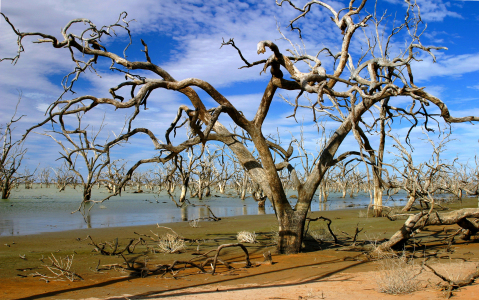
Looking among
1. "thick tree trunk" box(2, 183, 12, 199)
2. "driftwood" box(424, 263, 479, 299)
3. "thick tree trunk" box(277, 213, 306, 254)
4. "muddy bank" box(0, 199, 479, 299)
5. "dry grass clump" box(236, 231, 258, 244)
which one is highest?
"thick tree trunk" box(2, 183, 12, 199)

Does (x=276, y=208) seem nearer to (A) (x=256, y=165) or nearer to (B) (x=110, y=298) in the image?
(A) (x=256, y=165)

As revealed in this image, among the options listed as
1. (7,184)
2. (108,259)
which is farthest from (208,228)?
(7,184)

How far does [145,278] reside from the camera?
6.21m

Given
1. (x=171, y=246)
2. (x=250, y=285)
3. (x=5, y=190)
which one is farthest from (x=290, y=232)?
(x=5, y=190)

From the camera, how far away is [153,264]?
7.18m

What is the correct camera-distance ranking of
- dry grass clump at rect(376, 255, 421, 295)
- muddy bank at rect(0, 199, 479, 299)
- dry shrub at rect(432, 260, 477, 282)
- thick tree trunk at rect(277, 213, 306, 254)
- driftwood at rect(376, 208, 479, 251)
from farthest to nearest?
1. thick tree trunk at rect(277, 213, 306, 254)
2. driftwood at rect(376, 208, 479, 251)
3. muddy bank at rect(0, 199, 479, 299)
4. dry shrub at rect(432, 260, 477, 282)
5. dry grass clump at rect(376, 255, 421, 295)

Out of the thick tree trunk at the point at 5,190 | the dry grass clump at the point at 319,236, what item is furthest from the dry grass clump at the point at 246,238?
the thick tree trunk at the point at 5,190

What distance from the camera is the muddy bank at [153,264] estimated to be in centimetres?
557

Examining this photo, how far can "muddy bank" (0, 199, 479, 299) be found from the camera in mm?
5574

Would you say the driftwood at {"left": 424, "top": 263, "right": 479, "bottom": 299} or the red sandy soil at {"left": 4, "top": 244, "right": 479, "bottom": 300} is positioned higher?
the driftwood at {"left": 424, "top": 263, "right": 479, "bottom": 299}

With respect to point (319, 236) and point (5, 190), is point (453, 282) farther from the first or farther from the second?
point (5, 190)

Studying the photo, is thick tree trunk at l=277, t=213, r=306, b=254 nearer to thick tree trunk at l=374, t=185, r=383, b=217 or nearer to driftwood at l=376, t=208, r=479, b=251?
driftwood at l=376, t=208, r=479, b=251

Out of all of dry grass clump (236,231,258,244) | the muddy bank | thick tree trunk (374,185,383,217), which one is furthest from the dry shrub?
thick tree trunk (374,185,383,217)

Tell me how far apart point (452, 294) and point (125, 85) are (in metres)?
6.57
